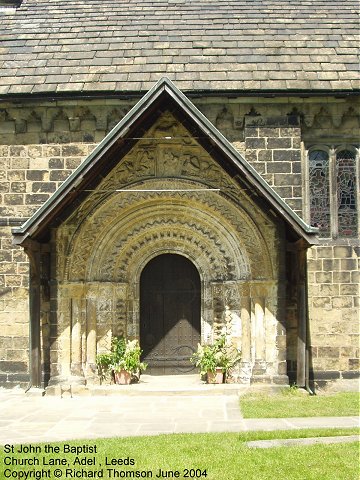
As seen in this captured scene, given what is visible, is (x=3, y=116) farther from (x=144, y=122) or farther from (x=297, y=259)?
(x=297, y=259)

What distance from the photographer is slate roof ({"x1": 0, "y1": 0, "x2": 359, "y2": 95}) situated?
39.8 feet

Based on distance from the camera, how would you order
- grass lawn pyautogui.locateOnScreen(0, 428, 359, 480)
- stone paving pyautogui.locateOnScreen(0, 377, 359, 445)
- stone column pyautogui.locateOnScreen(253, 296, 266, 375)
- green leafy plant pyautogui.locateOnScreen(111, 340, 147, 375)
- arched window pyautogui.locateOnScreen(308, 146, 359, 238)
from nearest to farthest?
grass lawn pyautogui.locateOnScreen(0, 428, 359, 480)
stone paving pyautogui.locateOnScreen(0, 377, 359, 445)
stone column pyautogui.locateOnScreen(253, 296, 266, 375)
green leafy plant pyautogui.locateOnScreen(111, 340, 147, 375)
arched window pyautogui.locateOnScreen(308, 146, 359, 238)

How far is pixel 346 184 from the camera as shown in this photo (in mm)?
12211

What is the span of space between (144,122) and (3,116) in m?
3.06

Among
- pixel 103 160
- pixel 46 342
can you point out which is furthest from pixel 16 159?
pixel 46 342

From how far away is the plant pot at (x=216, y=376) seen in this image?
1115 cm

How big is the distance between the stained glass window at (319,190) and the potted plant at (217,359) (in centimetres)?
288

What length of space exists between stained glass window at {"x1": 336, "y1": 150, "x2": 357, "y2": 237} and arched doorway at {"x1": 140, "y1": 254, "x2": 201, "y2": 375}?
313cm

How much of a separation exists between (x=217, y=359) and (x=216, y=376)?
31cm

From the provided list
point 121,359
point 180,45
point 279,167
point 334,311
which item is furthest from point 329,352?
point 180,45

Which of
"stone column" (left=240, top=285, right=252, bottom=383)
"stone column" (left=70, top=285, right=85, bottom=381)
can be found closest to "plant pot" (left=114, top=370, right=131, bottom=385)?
"stone column" (left=70, top=285, right=85, bottom=381)

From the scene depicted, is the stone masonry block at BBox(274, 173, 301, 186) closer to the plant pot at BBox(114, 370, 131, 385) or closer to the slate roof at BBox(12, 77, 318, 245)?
the slate roof at BBox(12, 77, 318, 245)

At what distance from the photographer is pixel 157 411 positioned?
9172 millimetres

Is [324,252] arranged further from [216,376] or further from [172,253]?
[216,376]
